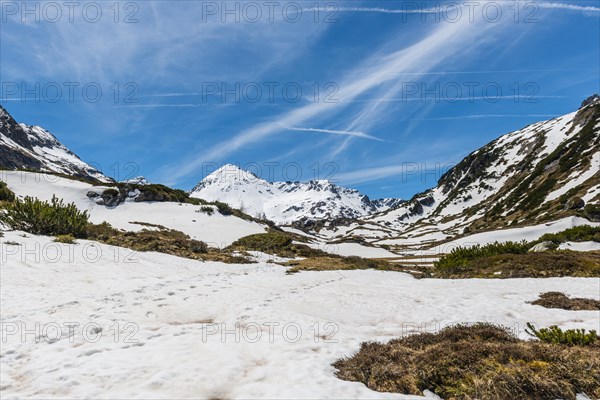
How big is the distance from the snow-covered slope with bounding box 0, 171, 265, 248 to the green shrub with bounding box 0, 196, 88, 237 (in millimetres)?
16328

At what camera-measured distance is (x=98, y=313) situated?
31.1 ft

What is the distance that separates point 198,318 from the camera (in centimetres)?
973

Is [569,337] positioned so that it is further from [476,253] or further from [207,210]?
[207,210]

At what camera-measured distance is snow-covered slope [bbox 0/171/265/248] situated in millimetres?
41219

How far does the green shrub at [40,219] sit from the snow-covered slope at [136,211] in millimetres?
16328

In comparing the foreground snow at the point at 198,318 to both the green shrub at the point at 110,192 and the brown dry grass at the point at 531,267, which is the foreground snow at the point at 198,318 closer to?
the brown dry grass at the point at 531,267

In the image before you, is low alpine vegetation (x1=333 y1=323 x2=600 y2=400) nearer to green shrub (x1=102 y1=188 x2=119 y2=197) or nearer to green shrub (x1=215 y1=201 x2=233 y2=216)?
green shrub (x1=215 y1=201 x2=233 y2=216)

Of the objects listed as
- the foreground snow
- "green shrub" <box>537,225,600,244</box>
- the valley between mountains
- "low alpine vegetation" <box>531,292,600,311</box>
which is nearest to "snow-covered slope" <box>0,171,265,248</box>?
the valley between mountains

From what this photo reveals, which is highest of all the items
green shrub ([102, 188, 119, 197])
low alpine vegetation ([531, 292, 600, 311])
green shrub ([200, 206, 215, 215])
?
green shrub ([102, 188, 119, 197])

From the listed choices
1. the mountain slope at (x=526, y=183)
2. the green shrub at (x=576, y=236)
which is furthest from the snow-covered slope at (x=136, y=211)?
the mountain slope at (x=526, y=183)

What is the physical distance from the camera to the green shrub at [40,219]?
68.0ft

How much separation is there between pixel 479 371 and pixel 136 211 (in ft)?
158

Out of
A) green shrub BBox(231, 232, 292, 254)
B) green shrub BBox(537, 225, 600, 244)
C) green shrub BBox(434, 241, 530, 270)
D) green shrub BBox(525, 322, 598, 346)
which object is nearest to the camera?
green shrub BBox(525, 322, 598, 346)

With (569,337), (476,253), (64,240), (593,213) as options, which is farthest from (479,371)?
(593,213)
